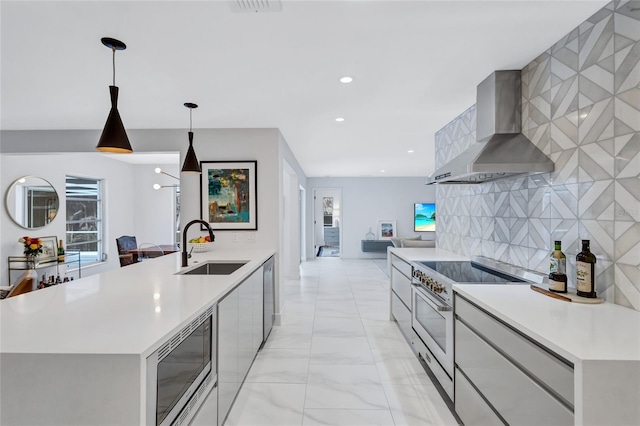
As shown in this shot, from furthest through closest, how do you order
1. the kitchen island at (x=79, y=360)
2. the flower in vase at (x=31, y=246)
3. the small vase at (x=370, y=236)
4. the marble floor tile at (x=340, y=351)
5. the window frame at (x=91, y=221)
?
1. the small vase at (x=370, y=236)
2. the window frame at (x=91, y=221)
3. the flower in vase at (x=31, y=246)
4. the marble floor tile at (x=340, y=351)
5. the kitchen island at (x=79, y=360)

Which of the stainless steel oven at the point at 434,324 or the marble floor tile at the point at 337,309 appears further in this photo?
the marble floor tile at the point at 337,309

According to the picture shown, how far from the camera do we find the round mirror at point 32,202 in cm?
476

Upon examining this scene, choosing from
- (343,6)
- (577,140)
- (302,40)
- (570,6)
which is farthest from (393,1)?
(577,140)

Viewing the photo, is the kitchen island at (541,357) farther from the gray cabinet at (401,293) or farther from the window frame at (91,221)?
the window frame at (91,221)

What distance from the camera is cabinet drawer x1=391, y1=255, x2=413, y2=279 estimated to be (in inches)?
123

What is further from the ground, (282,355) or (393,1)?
(393,1)

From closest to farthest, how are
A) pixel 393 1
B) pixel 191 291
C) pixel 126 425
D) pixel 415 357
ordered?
pixel 126 425
pixel 393 1
pixel 191 291
pixel 415 357

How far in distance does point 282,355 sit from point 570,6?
323 cm

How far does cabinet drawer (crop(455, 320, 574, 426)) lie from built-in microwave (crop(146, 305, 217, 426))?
1.42 m

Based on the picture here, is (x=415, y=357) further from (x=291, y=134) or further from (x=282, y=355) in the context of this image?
(x=291, y=134)

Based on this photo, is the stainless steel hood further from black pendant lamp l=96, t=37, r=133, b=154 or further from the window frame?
the window frame

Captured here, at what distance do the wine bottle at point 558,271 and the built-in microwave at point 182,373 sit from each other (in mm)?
1900

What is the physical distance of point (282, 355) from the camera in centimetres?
303

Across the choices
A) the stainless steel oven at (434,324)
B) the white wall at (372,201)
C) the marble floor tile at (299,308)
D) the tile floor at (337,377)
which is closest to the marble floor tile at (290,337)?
the tile floor at (337,377)
